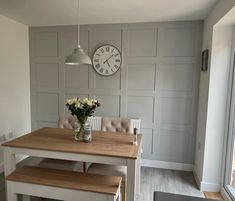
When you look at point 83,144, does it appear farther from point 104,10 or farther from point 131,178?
point 104,10

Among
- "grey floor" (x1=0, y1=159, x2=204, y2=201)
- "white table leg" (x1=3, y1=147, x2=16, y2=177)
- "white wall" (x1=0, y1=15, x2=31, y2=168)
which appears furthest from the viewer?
"white wall" (x1=0, y1=15, x2=31, y2=168)

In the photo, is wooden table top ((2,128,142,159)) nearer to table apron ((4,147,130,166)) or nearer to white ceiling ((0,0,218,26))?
table apron ((4,147,130,166))

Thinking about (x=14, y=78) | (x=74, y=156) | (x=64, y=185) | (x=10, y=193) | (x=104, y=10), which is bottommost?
(x=10, y=193)

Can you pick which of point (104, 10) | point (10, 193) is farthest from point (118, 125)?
point (104, 10)

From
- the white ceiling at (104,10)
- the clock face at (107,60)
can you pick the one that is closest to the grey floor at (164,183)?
the clock face at (107,60)

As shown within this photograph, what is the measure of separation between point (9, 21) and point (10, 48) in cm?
43

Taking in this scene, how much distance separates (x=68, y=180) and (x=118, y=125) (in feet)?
3.63

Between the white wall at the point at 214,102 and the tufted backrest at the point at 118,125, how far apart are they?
1.06m

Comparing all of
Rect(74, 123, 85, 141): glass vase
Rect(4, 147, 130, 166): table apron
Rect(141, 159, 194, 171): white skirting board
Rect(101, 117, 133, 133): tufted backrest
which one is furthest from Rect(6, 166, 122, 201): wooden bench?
Rect(141, 159, 194, 171): white skirting board

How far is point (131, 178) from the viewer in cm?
191

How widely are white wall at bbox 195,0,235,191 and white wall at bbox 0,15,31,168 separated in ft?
10.2

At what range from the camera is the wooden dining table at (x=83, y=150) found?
6.28 feet

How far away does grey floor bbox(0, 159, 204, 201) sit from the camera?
8.90ft

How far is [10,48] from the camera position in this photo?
3291 millimetres
